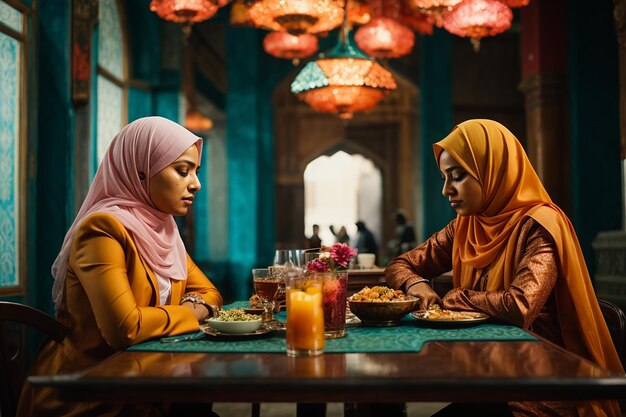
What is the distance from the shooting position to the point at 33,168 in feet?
16.8

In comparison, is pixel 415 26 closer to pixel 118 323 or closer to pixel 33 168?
pixel 33 168

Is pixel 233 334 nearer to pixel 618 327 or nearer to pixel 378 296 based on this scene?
pixel 378 296

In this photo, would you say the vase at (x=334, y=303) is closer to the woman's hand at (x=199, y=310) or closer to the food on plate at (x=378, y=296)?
the food on plate at (x=378, y=296)

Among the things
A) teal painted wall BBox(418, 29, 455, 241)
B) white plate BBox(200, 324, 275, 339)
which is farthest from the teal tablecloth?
teal painted wall BBox(418, 29, 455, 241)

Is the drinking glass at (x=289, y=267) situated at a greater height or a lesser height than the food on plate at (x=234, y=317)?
greater

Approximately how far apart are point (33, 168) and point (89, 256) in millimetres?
3232

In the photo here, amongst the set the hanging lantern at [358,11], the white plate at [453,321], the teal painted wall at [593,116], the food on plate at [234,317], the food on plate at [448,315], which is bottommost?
the white plate at [453,321]

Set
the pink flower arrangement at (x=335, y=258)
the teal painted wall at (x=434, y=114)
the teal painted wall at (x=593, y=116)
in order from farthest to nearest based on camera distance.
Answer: the teal painted wall at (x=434, y=114) < the teal painted wall at (x=593, y=116) < the pink flower arrangement at (x=335, y=258)

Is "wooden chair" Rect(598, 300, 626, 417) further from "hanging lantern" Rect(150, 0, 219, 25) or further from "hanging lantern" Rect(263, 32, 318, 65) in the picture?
"hanging lantern" Rect(263, 32, 318, 65)

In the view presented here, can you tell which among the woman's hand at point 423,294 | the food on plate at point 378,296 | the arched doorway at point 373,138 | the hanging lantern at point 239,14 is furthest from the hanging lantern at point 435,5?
the arched doorway at point 373,138

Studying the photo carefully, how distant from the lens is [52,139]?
17.2ft

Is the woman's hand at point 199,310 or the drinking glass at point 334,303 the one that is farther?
the woman's hand at point 199,310

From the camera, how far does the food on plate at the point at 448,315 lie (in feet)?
7.52

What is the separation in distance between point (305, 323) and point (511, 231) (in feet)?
3.55
